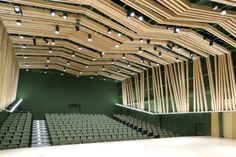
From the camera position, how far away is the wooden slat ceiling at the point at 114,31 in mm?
8547

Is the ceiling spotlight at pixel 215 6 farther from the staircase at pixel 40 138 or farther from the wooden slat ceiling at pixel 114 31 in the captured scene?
the staircase at pixel 40 138

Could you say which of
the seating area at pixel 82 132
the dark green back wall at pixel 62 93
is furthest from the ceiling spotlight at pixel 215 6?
the dark green back wall at pixel 62 93

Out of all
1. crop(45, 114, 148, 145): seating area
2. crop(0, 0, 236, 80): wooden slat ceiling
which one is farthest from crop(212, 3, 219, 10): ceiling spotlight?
crop(45, 114, 148, 145): seating area

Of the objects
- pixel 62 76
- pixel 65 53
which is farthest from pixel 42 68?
pixel 65 53

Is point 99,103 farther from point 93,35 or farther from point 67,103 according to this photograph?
point 93,35

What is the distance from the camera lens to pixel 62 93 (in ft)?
68.0

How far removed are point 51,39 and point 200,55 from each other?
25.8ft

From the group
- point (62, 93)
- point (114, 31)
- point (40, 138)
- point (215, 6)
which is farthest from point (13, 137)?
point (62, 93)

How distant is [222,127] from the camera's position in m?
13.6

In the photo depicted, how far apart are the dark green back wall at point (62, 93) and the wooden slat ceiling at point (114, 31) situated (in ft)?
8.16

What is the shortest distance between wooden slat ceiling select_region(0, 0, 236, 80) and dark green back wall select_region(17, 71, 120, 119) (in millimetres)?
2488

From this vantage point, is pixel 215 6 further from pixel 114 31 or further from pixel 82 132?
pixel 82 132

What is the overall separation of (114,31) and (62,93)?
1091 cm

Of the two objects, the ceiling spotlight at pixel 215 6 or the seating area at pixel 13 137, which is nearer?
the ceiling spotlight at pixel 215 6
